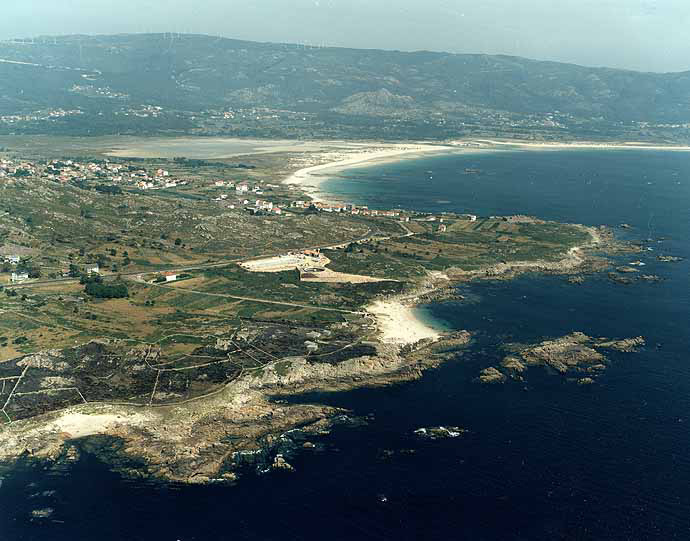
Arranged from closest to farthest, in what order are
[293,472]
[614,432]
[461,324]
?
1. [293,472]
2. [614,432]
3. [461,324]

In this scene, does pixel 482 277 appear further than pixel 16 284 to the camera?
Yes

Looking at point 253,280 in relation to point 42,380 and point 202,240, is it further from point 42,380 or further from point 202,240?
point 42,380

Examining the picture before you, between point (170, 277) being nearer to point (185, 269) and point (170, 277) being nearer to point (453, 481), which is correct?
point (185, 269)

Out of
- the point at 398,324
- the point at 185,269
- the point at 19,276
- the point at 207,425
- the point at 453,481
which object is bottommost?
the point at 207,425

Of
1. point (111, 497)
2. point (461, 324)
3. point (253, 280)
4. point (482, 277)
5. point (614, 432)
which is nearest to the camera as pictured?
point (111, 497)

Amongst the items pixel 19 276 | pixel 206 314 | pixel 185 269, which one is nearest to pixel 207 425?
pixel 206 314

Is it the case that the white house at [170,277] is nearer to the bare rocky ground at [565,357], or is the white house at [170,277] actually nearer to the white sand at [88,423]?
the white sand at [88,423]

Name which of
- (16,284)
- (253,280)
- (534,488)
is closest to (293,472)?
(534,488)

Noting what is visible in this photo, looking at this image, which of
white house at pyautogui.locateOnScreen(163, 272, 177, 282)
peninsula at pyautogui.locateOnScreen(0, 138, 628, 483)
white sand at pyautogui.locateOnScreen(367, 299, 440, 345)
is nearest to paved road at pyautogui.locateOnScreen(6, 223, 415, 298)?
peninsula at pyautogui.locateOnScreen(0, 138, 628, 483)

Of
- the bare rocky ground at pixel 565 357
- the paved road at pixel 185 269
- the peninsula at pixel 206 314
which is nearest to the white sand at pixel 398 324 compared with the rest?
the peninsula at pixel 206 314
